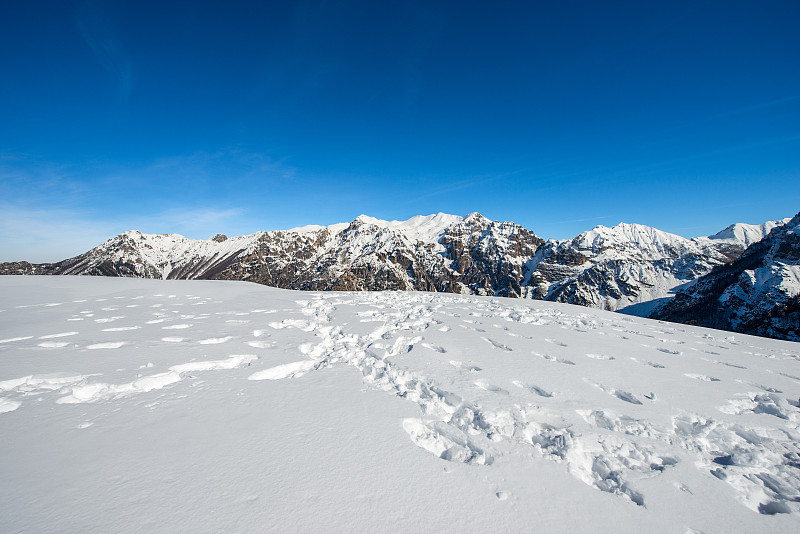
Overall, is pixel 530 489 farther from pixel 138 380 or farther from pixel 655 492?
pixel 138 380

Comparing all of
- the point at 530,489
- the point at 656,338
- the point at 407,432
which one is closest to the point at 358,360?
the point at 407,432

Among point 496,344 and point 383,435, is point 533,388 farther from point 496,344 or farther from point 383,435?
point 383,435

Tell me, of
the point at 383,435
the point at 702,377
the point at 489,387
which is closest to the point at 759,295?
the point at 702,377

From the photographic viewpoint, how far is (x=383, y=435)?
3.64 meters

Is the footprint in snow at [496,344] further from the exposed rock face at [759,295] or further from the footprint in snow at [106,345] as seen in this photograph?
the exposed rock face at [759,295]

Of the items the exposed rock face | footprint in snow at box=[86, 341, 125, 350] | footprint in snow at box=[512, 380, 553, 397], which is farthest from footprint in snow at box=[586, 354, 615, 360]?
the exposed rock face

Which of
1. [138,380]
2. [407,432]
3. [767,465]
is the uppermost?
[138,380]

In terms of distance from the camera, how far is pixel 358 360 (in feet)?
21.0

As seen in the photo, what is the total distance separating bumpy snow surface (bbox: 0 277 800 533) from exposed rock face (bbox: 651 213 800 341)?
592 feet

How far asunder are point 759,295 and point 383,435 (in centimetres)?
22288

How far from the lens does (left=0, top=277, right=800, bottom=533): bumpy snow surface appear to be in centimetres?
258

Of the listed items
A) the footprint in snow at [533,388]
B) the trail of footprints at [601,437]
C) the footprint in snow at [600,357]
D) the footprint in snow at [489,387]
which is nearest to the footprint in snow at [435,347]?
the trail of footprints at [601,437]

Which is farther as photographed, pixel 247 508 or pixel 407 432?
pixel 407 432

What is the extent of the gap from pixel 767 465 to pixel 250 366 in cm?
751
